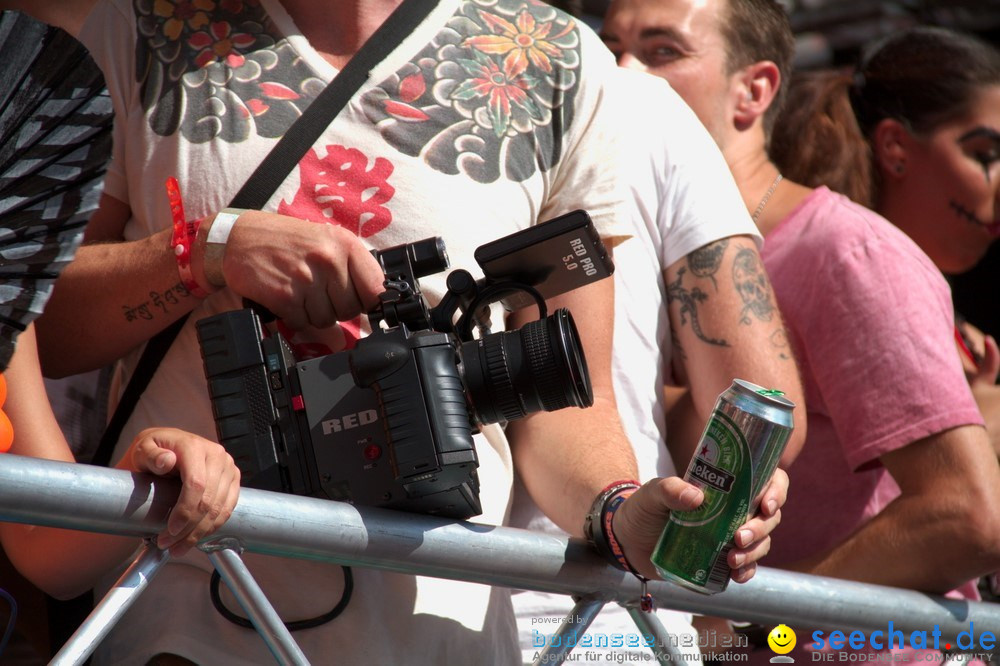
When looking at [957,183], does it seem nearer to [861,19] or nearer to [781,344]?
[781,344]

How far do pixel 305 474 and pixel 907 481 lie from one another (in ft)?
3.74

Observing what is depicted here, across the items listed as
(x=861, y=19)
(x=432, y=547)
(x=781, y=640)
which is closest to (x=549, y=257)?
(x=432, y=547)

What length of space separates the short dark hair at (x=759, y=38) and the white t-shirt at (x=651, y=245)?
2.17 ft

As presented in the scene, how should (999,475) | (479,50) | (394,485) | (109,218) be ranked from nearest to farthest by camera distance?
(394,485), (109,218), (479,50), (999,475)

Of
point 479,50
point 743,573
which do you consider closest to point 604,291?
point 479,50

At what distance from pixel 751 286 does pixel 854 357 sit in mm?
255

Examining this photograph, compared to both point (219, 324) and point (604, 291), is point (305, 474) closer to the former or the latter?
point (219, 324)

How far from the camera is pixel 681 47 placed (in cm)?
266

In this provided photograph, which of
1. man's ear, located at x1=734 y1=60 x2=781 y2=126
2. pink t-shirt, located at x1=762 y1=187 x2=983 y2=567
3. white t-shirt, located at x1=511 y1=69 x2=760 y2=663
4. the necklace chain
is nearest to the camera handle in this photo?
white t-shirt, located at x1=511 y1=69 x2=760 y2=663

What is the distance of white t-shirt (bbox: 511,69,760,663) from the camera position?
76.6 inches

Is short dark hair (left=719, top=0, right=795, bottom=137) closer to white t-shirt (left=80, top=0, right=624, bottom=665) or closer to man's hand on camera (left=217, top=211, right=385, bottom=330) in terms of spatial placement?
A: white t-shirt (left=80, top=0, right=624, bottom=665)

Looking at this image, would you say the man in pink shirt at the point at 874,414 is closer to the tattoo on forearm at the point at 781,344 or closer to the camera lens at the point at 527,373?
the tattoo on forearm at the point at 781,344

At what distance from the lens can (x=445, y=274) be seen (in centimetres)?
164

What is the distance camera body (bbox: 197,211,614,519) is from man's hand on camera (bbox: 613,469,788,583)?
0.14 m
